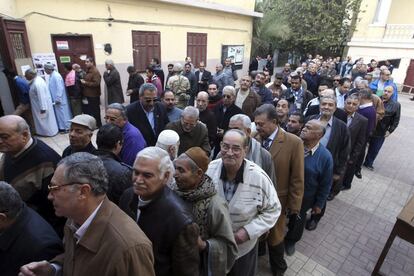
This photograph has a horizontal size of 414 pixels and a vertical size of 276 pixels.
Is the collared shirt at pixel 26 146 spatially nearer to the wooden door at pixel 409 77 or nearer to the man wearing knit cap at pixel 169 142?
the man wearing knit cap at pixel 169 142

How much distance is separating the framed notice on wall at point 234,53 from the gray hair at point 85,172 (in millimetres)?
14500

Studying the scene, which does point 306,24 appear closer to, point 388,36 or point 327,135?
point 388,36

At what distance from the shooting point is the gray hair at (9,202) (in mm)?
1585

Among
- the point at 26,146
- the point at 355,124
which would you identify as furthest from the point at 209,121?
the point at 26,146

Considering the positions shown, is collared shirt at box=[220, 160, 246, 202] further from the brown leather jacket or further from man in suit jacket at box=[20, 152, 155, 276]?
the brown leather jacket

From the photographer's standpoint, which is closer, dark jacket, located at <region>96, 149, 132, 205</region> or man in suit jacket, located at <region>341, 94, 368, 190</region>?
dark jacket, located at <region>96, 149, 132, 205</region>

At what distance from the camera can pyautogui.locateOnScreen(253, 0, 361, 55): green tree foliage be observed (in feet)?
58.5

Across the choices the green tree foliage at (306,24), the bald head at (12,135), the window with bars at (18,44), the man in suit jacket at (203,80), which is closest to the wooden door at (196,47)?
the man in suit jacket at (203,80)

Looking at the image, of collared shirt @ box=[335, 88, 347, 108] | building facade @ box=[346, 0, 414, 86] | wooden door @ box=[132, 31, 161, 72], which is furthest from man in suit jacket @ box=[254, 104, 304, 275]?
building facade @ box=[346, 0, 414, 86]

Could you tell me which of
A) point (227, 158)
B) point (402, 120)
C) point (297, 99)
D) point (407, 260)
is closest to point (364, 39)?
point (402, 120)

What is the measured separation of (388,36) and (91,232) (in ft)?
73.9

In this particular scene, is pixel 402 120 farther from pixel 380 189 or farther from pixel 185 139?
pixel 185 139

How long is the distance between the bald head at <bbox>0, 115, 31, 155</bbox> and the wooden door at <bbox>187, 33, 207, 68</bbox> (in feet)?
37.3

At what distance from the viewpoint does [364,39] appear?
19.2m
